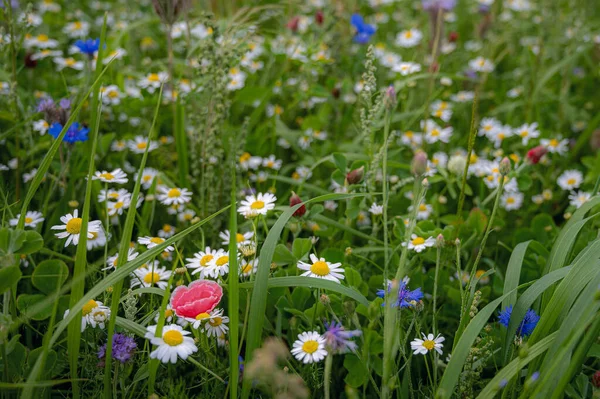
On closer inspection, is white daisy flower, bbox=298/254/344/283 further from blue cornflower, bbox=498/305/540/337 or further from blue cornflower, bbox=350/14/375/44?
blue cornflower, bbox=350/14/375/44

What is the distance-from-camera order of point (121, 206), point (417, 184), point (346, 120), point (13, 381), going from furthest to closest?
point (346, 120) < point (121, 206) < point (13, 381) < point (417, 184)

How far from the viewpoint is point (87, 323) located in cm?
131

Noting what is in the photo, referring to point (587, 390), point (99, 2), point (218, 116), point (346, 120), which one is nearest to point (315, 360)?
point (587, 390)

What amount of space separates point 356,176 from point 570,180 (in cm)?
102

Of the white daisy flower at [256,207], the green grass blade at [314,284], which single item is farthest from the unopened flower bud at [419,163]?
the white daisy flower at [256,207]

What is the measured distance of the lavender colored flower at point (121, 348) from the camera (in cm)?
123

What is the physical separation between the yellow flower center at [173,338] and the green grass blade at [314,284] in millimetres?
198

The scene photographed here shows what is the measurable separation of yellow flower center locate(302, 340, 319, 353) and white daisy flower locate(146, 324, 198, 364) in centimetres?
23

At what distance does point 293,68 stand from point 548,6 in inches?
→ 50.5

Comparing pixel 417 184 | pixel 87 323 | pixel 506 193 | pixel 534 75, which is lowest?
pixel 87 323

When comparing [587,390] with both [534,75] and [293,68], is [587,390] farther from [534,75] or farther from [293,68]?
[293,68]

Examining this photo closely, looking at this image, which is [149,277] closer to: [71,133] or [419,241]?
[71,133]

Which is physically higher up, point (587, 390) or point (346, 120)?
point (346, 120)

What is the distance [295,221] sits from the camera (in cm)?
166
